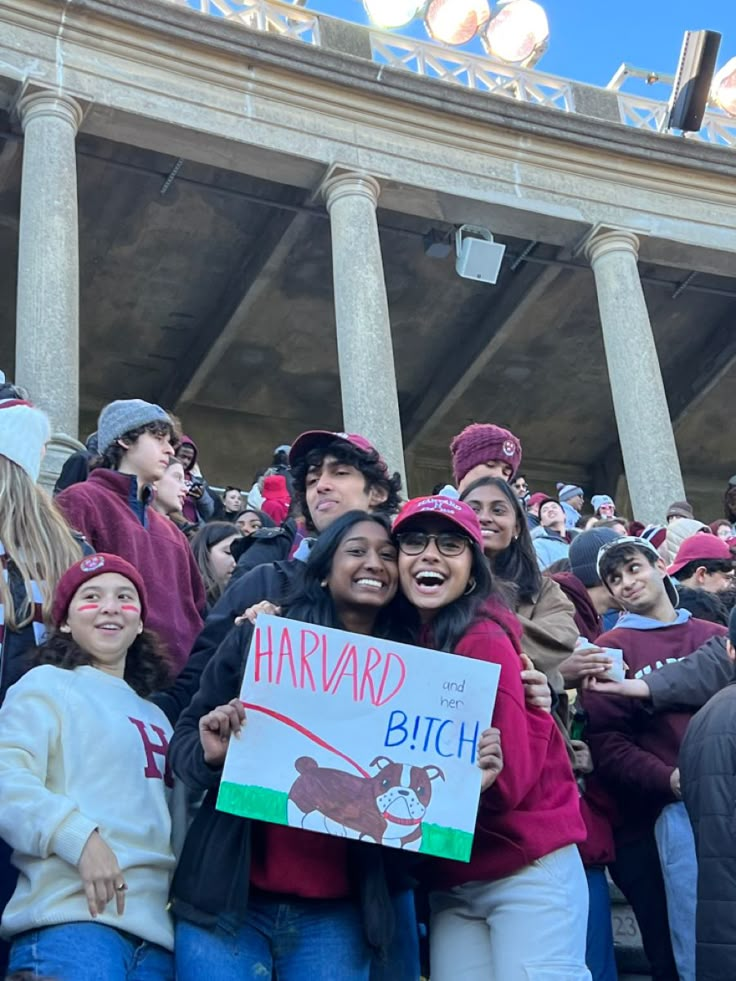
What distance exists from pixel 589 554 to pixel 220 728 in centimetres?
321

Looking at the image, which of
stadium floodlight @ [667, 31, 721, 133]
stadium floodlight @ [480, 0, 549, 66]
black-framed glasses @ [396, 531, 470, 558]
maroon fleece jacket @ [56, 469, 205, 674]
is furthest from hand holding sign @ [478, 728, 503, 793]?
stadium floodlight @ [480, 0, 549, 66]

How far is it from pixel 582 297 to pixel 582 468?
588cm

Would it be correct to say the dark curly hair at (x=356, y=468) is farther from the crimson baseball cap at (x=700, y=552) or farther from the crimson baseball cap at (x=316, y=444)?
the crimson baseball cap at (x=700, y=552)

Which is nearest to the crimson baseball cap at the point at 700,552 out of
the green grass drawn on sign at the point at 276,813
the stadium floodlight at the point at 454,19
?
the green grass drawn on sign at the point at 276,813

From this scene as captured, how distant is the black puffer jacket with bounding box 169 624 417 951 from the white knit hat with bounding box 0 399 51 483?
1.40 m

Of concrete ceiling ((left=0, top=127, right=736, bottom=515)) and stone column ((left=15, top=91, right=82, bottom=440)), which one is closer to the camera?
Result: stone column ((left=15, top=91, right=82, bottom=440))

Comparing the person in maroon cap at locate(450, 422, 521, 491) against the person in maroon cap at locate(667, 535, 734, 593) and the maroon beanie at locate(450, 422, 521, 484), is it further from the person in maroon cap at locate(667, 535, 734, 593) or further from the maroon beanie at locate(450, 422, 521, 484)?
the person in maroon cap at locate(667, 535, 734, 593)

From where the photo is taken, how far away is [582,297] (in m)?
21.6

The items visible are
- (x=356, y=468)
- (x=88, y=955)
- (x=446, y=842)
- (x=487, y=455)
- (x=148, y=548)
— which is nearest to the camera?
(x=88, y=955)

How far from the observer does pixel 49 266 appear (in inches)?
497

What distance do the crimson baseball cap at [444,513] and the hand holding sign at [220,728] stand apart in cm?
78

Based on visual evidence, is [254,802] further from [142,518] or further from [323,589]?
[142,518]

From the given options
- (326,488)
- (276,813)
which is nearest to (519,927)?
(276,813)

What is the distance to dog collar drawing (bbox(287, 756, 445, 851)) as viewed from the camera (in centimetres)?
287
